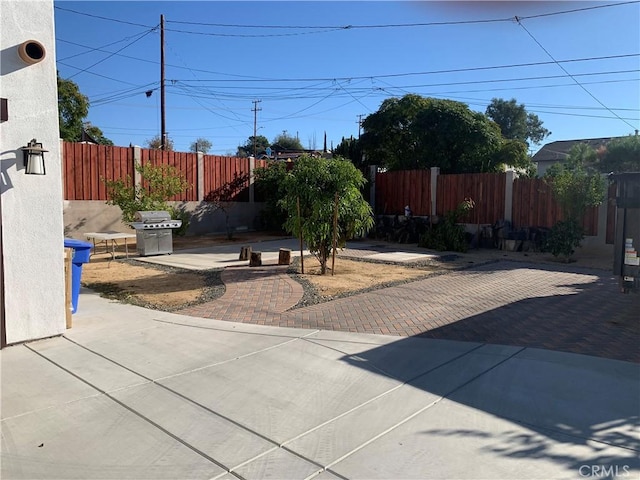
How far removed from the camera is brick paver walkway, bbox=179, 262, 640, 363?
577 centimetres

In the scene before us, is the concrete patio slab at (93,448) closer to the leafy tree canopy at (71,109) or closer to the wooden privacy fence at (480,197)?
the wooden privacy fence at (480,197)

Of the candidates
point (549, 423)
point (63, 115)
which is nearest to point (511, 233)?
point (549, 423)

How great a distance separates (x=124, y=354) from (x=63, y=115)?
31.8m

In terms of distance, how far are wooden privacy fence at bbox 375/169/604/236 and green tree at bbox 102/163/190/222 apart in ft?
27.6

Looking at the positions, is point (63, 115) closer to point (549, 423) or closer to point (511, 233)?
point (511, 233)

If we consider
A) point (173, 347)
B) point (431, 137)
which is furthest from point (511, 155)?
point (173, 347)

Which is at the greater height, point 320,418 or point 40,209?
point 40,209

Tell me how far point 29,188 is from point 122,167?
12715 mm

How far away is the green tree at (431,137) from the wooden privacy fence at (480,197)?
4899 millimetres

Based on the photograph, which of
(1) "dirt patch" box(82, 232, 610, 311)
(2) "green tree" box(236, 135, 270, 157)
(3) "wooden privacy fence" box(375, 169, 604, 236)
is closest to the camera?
(1) "dirt patch" box(82, 232, 610, 311)

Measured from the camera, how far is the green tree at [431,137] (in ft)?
75.1

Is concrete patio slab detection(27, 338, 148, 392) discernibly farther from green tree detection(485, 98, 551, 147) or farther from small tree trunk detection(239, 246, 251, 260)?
green tree detection(485, 98, 551, 147)

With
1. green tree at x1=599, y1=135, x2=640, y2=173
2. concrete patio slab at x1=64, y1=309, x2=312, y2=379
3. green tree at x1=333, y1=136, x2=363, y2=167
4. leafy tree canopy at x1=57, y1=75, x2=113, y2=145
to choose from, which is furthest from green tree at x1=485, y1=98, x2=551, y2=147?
concrete patio slab at x1=64, y1=309, x2=312, y2=379

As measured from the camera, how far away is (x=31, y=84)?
511cm
